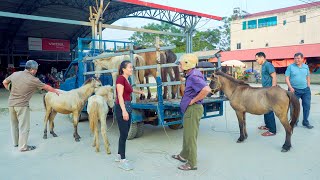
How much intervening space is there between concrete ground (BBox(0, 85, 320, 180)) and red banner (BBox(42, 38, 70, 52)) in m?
21.1

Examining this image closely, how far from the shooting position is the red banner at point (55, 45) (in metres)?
25.8

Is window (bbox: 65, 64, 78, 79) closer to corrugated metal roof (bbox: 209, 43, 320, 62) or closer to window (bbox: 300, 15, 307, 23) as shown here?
corrugated metal roof (bbox: 209, 43, 320, 62)

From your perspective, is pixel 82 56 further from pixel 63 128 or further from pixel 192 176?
pixel 192 176

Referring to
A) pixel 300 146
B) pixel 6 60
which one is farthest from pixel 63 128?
pixel 6 60

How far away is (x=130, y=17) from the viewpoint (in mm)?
21688

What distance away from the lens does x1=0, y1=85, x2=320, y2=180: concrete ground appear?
12.8 feet

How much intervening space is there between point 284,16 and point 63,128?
30.6 meters

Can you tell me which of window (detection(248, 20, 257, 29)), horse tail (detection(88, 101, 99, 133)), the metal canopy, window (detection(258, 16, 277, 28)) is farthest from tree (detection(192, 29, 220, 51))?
horse tail (detection(88, 101, 99, 133))

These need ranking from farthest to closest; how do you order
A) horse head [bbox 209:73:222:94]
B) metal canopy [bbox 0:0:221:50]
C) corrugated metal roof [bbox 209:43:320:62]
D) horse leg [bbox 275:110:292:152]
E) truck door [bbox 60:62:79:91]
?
1. corrugated metal roof [bbox 209:43:320:62]
2. metal canopy [bbox 0:0:221:50]
3. truck door [bbox 60:62:79:91]
4. horse head [bbox 209:73:222:94]
5. horse leg [bbox 275:110:292:152]

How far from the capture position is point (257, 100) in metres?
5.25

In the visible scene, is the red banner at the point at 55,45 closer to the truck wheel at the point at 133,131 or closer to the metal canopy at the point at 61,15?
the metal canopy at the point at 61,15

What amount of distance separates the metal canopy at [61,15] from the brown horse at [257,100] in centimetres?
1127

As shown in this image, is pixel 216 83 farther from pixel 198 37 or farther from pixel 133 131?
pixel 198 37

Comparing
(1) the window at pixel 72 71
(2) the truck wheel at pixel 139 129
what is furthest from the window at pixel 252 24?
(2) the truck wheel at pixel 139 129
